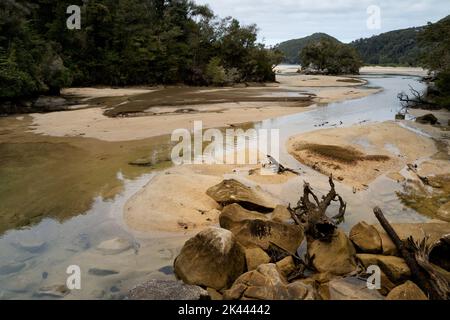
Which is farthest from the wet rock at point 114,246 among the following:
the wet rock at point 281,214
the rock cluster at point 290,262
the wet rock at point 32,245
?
the wet rock at point 281,214

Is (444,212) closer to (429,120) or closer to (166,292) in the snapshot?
(166,292)

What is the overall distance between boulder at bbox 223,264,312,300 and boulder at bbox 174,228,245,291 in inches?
13.6

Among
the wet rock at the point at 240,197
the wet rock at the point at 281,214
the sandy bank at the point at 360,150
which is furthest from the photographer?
the sandy bank at the point at 360,150

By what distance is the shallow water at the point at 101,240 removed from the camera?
6.97 metres

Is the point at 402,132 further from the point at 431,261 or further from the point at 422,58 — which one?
the point at 431,261

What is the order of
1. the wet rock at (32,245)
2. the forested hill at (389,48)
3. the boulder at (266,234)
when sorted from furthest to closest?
the forested hill at (389,48) → the wet rock at (32,245) → the boulder at (266,234)

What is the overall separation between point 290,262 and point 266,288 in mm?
1333

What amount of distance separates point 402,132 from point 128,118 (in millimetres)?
15957

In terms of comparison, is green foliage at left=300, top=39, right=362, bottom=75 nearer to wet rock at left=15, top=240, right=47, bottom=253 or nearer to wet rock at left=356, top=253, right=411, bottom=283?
wet rock at left=356, top=253, right=411, bottom=283

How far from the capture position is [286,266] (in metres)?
7.07

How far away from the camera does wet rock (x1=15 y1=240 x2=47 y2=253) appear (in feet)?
27.0

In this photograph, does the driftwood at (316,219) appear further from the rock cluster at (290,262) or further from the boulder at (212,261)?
the boulder at (212,261)

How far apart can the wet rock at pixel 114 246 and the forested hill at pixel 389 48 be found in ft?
413

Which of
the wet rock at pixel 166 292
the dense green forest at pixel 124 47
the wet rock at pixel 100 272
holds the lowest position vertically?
the wet rock at pixel 100 272
